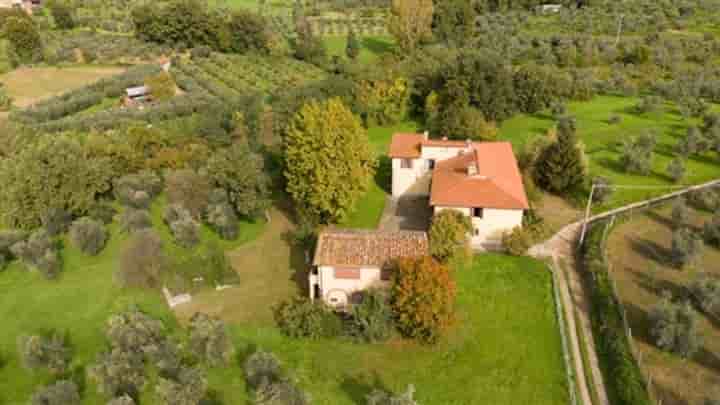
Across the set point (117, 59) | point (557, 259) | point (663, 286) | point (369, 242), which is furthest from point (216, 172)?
point (117, 59)

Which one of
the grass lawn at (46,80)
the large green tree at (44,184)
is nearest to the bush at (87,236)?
the large green tree at (44,184)

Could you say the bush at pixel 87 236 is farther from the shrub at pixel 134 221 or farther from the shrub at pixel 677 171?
the shrub at pixel 677 171

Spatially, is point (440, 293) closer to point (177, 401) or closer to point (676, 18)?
point (177, 401)

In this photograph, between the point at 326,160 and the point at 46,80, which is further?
the point at 46,80

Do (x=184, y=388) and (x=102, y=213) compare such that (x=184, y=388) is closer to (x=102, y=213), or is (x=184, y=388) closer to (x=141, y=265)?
(x=141, y=265)

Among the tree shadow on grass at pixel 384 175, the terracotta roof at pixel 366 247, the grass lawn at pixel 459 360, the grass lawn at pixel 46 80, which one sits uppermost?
the grass lawn at pixel 46 80

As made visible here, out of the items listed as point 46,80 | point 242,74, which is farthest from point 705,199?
point 46,80
